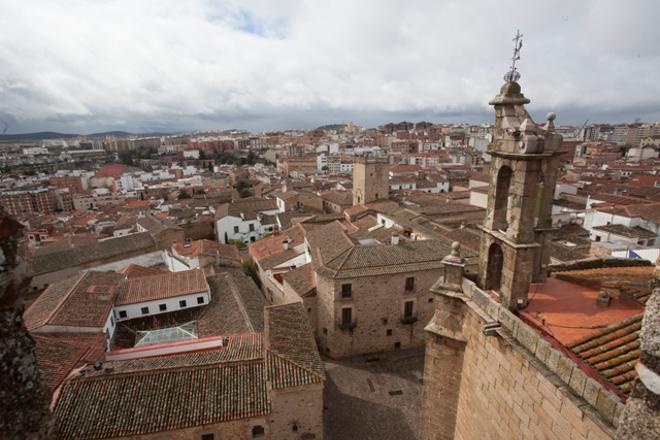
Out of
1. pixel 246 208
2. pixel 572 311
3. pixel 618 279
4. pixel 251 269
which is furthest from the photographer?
pixel 246 208

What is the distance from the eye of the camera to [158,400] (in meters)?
9.78

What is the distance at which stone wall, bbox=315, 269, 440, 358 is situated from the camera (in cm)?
1630

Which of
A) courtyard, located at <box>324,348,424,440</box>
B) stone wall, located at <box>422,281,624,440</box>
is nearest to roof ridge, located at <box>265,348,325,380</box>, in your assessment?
courtyard, located at <box>324,348,424,440</box>

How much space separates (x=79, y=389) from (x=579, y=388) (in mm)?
11818

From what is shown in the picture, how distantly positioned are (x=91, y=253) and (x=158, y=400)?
886 inches

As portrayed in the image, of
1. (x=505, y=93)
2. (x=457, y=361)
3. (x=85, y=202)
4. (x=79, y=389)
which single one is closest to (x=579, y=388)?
(x=457, y=361)

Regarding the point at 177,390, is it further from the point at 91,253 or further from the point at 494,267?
the point at 91,253

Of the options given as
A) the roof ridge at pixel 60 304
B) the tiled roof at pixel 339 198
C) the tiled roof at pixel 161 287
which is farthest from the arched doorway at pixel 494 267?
the tiled roof at pixel 339 198

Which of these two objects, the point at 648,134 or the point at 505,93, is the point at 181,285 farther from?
the point at 648,134

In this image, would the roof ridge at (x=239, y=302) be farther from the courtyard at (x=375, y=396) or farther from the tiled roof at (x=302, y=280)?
the courtyard at (x=375, y=396)

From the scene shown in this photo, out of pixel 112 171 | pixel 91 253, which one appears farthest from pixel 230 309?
pixel 112 171

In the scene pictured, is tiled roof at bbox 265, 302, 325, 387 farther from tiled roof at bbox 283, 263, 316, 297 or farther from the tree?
the tree

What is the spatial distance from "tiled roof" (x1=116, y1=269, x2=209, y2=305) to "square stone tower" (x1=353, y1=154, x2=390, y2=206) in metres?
19.1

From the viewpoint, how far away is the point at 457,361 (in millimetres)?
6910
